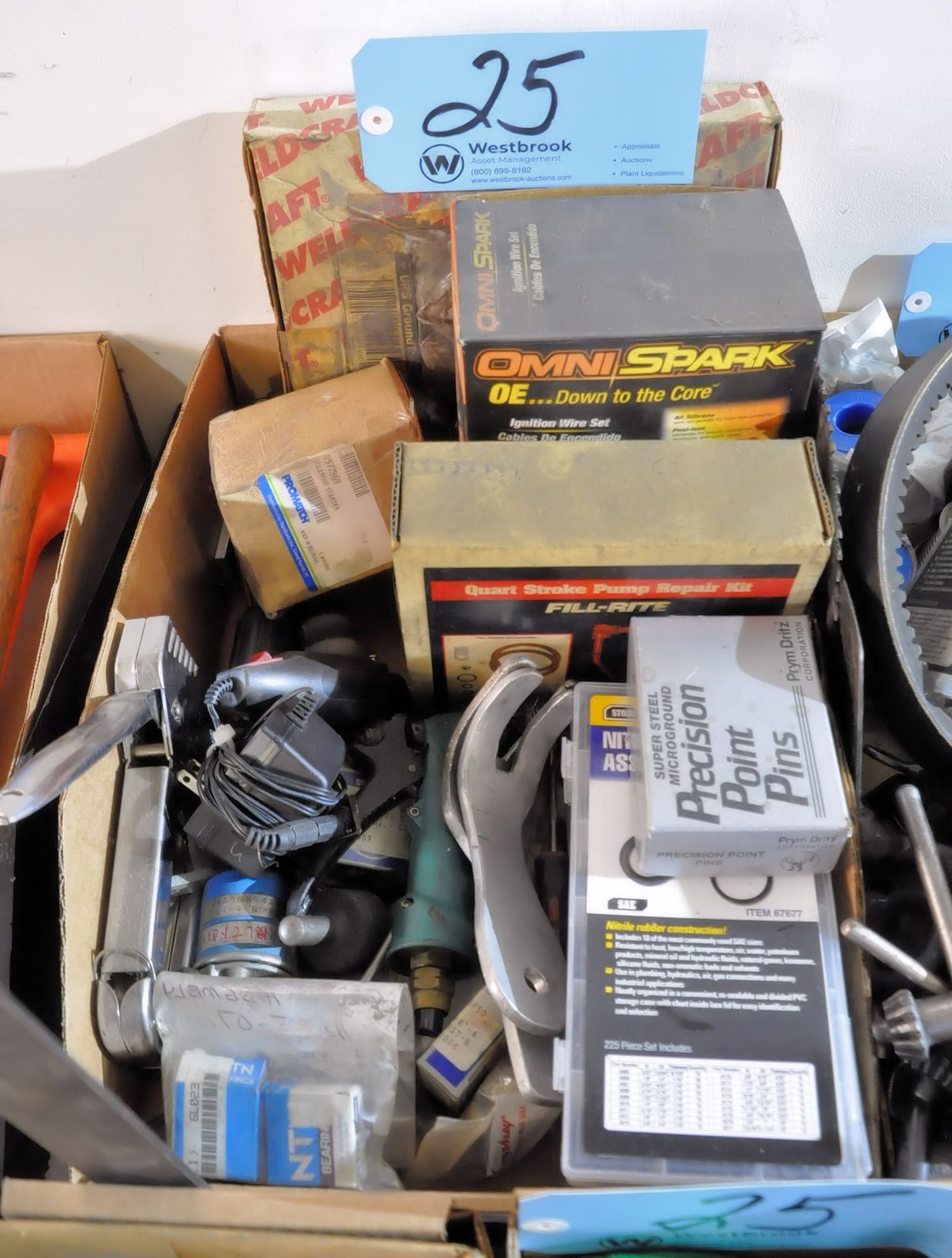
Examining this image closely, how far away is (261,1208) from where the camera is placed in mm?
596

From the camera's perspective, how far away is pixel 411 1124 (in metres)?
0.71

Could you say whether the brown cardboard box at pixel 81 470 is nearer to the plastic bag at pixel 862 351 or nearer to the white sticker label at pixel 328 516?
the white sticker label at pixel 328 516

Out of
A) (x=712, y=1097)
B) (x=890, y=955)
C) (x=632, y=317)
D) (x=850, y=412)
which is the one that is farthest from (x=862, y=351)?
(x=712, y=1097)

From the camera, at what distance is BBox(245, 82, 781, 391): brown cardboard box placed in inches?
31.5

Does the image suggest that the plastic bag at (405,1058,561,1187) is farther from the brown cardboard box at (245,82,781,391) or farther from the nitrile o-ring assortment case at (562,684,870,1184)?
the brown cardboard box at (245,82,781,391)

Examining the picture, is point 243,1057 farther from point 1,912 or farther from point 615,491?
point 615,491

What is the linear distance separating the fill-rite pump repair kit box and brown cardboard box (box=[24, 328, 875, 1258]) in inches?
12.9

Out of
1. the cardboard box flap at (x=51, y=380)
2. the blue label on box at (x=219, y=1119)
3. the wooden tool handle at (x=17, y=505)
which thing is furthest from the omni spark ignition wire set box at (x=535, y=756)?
the cardboard box flap at (x=51, y=380)

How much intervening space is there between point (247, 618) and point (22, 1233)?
52cm

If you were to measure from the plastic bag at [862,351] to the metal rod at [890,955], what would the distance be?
0.57 meters

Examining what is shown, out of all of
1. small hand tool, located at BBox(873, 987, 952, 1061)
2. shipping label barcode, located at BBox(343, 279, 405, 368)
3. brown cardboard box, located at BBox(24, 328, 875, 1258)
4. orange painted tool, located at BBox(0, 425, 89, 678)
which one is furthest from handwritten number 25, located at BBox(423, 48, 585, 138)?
small hand tool, located at BBox(873, 987, 952, 1061)

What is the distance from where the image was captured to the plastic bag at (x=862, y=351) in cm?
97

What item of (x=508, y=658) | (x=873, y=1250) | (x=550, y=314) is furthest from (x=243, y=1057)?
(x=550, y=314)

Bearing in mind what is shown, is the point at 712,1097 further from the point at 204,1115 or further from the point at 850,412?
the point at 850,412
